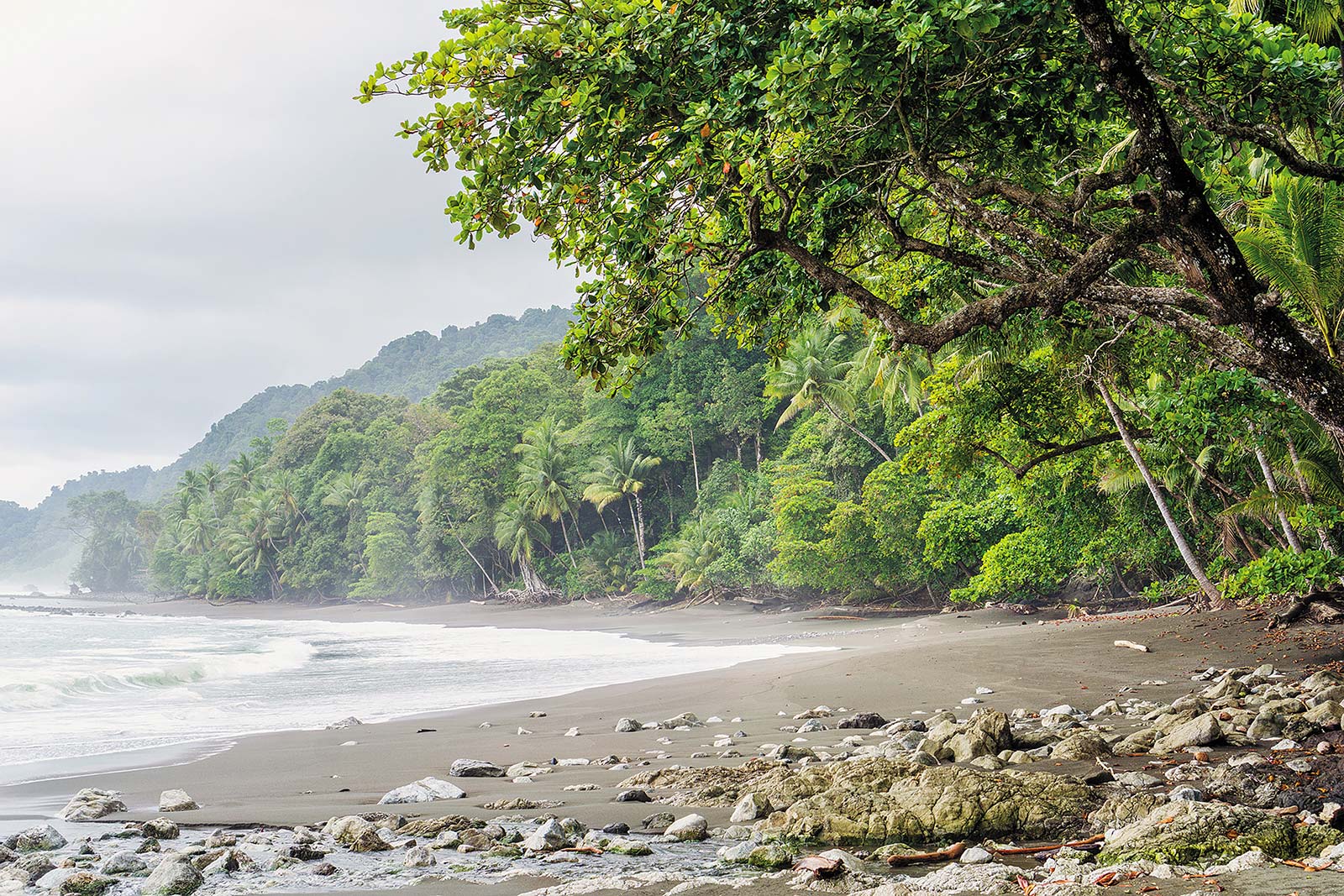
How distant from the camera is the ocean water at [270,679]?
33.7ft

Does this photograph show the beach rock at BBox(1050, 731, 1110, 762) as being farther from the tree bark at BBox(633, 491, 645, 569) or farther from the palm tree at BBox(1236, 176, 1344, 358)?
the tree bark at BBox(633, 491, 645, 569)

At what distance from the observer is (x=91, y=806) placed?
5.75 m

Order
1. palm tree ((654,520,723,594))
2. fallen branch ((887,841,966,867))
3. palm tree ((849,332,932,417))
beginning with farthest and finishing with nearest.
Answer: palm tree ((654,520,723,594)) < palm tree ((849,332,932,417)) < fallen branch ((887,841,966,867))

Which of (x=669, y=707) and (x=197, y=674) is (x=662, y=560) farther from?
(x=669, y=707)

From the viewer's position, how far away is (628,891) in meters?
3.46

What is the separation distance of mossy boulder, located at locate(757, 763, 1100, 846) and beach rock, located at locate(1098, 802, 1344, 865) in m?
0.44

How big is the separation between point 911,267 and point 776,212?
4493 mm

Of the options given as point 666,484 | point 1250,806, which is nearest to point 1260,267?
point 1250,806

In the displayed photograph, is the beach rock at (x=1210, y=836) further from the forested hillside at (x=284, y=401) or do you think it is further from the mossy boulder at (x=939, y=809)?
the forested hillside at (x=284, y=401)

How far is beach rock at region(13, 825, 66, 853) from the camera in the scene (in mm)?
4730

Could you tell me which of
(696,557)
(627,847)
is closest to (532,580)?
(696,557)

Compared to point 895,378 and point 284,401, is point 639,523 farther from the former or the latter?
point 284,401

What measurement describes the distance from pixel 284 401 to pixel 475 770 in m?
163

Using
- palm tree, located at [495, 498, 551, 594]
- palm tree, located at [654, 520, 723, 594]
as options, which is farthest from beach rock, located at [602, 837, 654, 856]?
palm tree, located at [495, 498, 551, 594]
